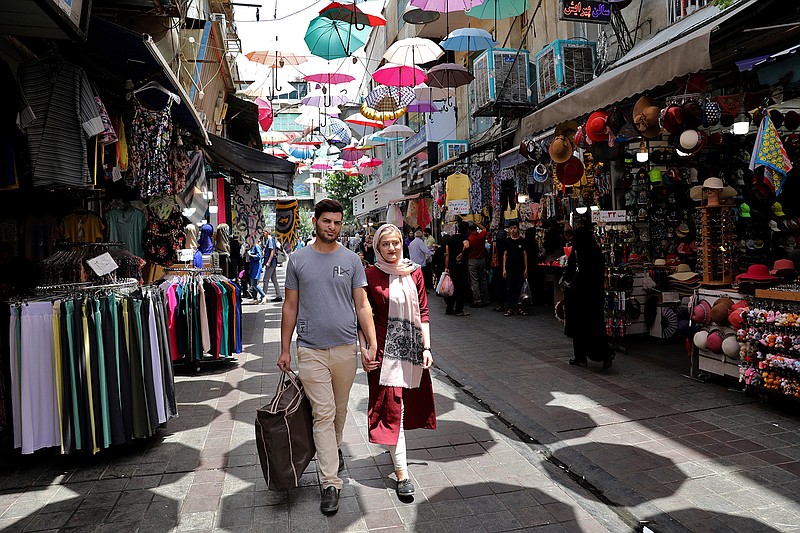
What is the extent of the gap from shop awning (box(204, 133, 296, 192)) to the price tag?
3.84 m

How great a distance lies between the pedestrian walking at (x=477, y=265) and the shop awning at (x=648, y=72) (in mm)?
5510

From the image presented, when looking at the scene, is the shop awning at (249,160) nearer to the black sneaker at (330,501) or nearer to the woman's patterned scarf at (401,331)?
the woman's patterned scarf at (401,331)

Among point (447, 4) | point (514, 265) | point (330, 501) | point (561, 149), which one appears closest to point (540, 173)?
point (514, 265)

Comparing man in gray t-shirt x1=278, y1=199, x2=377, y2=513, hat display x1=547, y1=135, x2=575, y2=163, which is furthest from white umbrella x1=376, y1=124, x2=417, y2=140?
man in gray t-shirt x1=278, y1=199, x2=377, y2=513

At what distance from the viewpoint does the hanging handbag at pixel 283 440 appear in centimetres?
368

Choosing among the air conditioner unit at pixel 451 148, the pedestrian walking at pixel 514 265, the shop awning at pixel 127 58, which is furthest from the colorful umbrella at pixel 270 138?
the shop awning at pixel 127 58

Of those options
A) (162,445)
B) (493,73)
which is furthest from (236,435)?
(493,73)

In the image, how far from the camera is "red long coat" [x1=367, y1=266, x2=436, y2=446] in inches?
153

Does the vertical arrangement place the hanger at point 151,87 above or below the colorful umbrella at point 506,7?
below

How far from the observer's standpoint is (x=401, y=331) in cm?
401

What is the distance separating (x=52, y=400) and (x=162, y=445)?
997 millimetres

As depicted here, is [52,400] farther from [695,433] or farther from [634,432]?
[695,433]

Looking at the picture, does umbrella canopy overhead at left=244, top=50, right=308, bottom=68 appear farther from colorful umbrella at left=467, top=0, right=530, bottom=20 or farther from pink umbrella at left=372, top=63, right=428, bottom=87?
colorful umbrella at left=467, top=0, right=530, bottom=20

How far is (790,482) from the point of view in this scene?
385 centimetres
